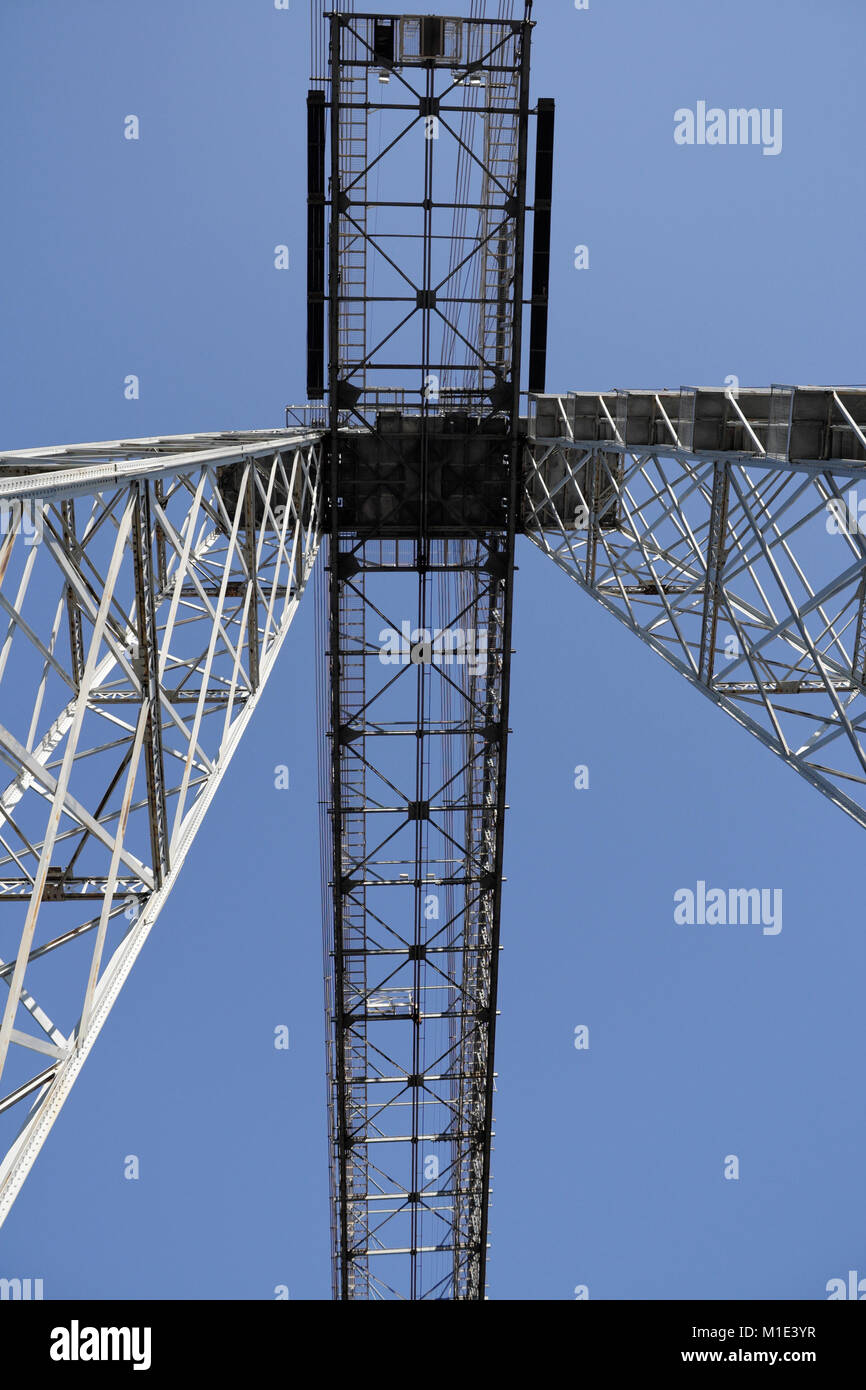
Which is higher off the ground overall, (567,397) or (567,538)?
(567,397)

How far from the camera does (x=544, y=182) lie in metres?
21.9

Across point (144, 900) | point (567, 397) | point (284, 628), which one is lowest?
point (144, 900)

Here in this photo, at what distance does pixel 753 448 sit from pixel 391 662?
1281cm

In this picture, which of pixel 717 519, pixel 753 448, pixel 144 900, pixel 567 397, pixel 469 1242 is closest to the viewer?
pixel 144 900

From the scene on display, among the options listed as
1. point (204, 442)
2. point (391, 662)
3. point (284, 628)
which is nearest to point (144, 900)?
point (204, 442)

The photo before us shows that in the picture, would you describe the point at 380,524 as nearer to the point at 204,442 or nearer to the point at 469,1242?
the point at 204,442

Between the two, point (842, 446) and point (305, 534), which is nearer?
point (842, 446)

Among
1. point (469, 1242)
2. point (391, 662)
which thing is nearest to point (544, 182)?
point (391, 662)

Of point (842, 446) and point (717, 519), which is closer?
point (842, 446)
